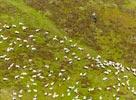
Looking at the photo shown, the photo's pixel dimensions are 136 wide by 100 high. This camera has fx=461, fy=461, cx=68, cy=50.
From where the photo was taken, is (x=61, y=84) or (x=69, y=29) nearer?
(x=61, y=84)

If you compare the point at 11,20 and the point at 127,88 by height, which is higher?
the point at 11,20

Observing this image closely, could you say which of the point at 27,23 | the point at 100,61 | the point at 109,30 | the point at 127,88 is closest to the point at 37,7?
the point at 27,23

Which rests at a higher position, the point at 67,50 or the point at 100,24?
the point at 67,50

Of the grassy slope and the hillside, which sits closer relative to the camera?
the hillside

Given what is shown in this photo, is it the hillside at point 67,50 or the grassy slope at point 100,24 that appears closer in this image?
the hillside at point 67,50

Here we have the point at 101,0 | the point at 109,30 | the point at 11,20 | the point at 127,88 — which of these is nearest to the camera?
the point at 127,88

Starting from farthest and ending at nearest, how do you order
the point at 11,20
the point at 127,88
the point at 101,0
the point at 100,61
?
1. the point at 101,0
2. the point at 11,20
3. the point at 100,61
4. the point at 127,88

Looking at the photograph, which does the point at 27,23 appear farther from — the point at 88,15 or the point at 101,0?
the point at 101,0

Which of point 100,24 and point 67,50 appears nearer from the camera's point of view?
point 67,50
